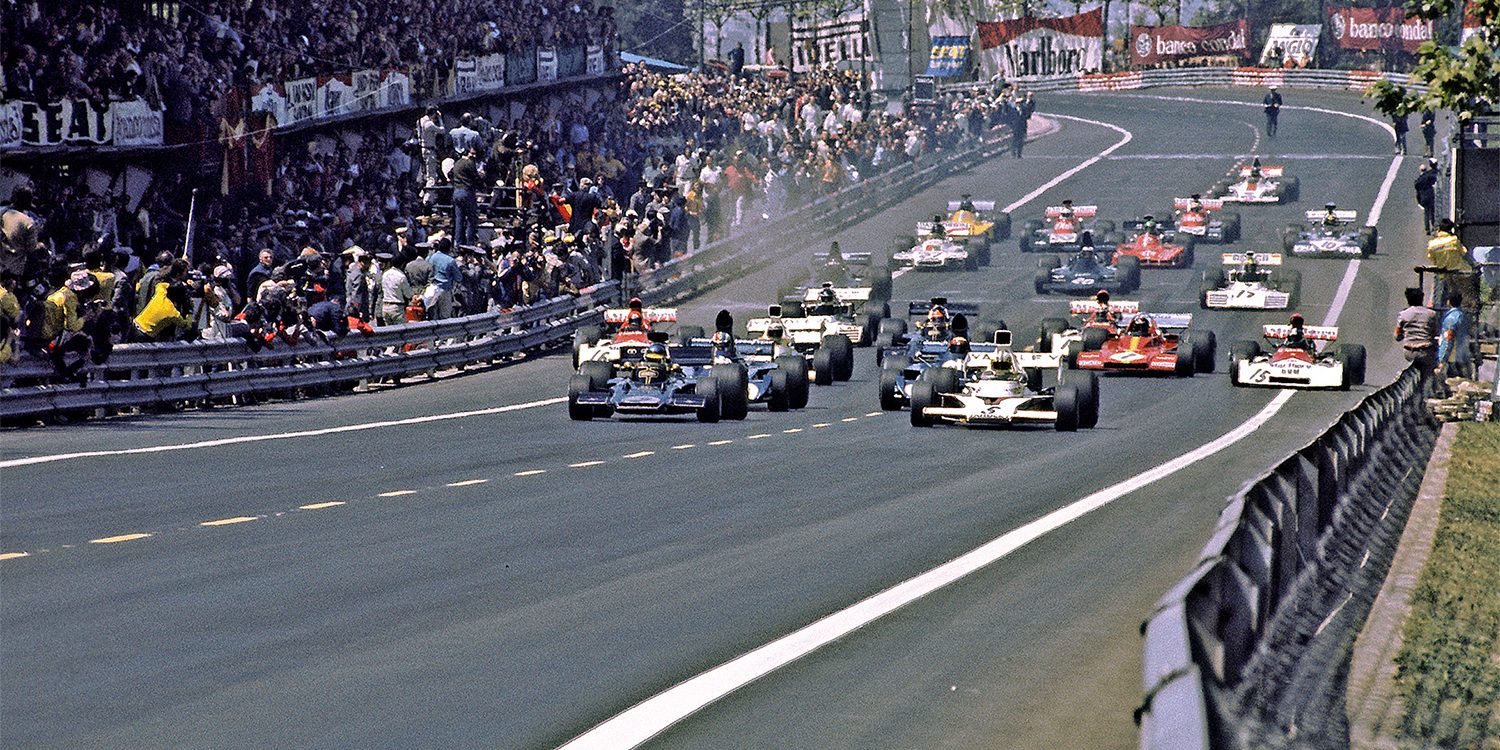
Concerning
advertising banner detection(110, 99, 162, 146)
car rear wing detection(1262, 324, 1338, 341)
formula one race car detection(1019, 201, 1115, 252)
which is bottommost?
car rear wing detection(1262, 324, 1338, 341)

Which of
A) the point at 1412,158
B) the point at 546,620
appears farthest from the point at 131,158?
the point at 1412,158

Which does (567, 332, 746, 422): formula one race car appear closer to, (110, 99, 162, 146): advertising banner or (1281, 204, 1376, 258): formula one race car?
(110, 99, 162, 146): advertising banner

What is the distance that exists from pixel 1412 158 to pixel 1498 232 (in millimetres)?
49122

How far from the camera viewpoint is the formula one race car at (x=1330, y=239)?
48.0 m

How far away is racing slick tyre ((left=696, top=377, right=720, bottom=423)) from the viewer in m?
24.3

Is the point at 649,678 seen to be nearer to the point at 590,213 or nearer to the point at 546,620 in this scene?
the point at 546,620

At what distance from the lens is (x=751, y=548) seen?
13414mm

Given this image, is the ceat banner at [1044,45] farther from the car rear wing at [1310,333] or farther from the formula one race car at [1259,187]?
the car rear wing at [1310,333]

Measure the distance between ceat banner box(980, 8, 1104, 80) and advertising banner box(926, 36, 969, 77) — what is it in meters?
6.55

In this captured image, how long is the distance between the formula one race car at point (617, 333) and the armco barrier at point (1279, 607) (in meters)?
14.9

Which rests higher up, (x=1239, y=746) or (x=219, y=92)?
(x=219, y=92)

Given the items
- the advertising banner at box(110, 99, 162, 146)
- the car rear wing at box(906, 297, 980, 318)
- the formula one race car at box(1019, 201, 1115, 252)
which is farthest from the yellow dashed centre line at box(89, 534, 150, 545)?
the formula one race car at box(1019, 201, 1115, 252)

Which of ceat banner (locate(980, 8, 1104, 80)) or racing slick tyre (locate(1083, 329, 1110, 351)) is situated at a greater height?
ceat banner (locate(980, 8, 1104, 80))

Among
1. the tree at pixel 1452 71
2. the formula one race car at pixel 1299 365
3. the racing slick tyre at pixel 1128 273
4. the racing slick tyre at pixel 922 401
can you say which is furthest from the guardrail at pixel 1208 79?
the racing slick tyre at pixel 922 401
